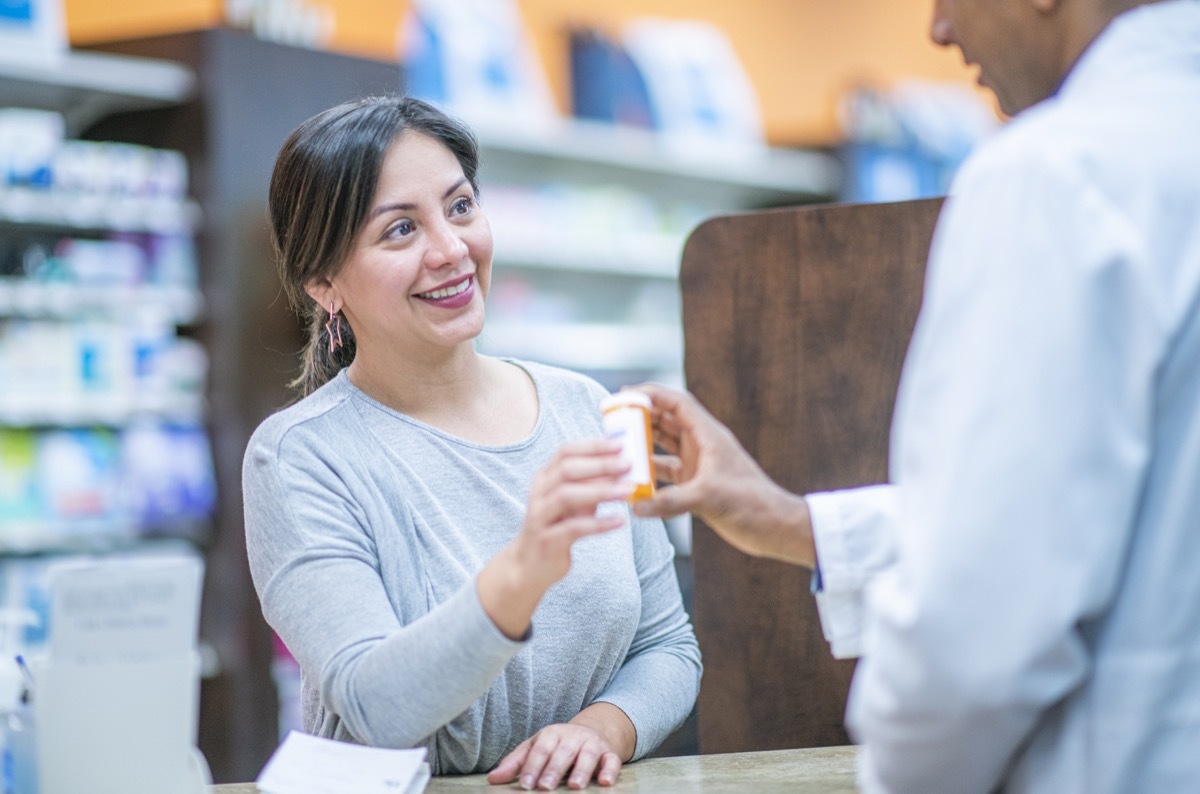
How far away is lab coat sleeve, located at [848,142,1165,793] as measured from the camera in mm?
1025

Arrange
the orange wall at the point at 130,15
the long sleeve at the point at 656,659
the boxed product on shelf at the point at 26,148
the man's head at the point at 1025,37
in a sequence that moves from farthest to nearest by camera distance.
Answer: the orange wall at the point at 130,15 → the boxed product on shelf at the point at 26,148 → the long sleeve at the point at 656,659 → the man's head at the point at 1025,37

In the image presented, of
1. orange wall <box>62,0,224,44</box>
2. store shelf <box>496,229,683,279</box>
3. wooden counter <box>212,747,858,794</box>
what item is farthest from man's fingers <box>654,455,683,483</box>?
orange wall <box>62,0,224,44</box>

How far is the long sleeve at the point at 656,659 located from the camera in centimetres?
194

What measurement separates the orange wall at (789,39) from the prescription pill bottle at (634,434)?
5.80m

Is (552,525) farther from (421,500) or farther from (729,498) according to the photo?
(421,500)

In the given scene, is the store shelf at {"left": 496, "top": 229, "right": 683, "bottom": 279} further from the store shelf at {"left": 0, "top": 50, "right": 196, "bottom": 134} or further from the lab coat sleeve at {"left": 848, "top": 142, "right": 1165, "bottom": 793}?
the lab coat sleeve at {"left": 848, "top": 142, "right": 1165, "bottom": 793}

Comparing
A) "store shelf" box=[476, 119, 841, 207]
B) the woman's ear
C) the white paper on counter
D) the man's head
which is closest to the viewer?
the man's head

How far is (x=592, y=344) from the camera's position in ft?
23.3

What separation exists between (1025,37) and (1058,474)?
443 mm

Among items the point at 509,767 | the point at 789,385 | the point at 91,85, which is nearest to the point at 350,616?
the point at 509,767

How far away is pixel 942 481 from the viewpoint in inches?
41.3

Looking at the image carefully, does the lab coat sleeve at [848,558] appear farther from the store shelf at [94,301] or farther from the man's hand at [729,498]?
the store shelf at [94,301]

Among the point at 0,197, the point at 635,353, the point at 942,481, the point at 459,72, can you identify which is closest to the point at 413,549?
the point at 942,481

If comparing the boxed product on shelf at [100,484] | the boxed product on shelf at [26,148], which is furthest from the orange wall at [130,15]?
the boxed product on shelf at [100,484]
